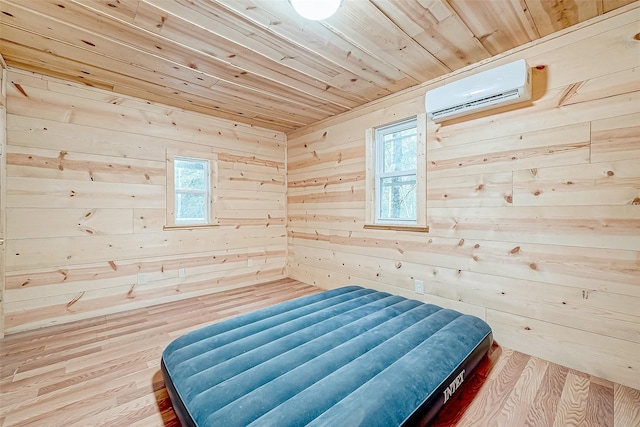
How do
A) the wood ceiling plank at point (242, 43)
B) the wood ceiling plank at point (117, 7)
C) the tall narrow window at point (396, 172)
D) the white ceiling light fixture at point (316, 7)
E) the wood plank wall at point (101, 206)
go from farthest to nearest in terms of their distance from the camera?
the tall narrow window at point (396, 172) → the wood plank wall at point (101, 206) → the wood ceiling plank at point (242, 43) → the wood ceiling plank at point (117, 7) → the white ceiling light fixture at point (316, 7)

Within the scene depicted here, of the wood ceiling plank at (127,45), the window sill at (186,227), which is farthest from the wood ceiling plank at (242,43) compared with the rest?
the window sill at (186,227)

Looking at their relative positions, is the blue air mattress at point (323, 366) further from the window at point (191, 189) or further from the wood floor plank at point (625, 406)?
the window at point (191, 189)

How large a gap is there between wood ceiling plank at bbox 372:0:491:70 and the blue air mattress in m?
2.05

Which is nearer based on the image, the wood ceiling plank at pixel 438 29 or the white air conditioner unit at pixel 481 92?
the wood ceiling plank at pixel 438 29

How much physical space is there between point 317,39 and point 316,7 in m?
0.45

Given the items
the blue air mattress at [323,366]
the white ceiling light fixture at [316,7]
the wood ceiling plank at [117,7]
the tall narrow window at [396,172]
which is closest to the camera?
the blue air mattress at [323,366]

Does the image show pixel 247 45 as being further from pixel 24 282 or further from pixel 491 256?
pixel 24 282

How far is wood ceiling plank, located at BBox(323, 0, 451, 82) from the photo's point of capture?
1765 mm

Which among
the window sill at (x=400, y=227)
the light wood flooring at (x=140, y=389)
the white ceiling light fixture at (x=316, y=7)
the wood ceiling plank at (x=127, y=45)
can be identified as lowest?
the light wood flooring at (x=140, y=389)

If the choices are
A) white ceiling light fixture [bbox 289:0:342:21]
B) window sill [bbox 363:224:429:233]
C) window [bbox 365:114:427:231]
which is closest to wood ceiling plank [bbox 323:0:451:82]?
white ceiling light fixture [bbox 289:0:342:21]

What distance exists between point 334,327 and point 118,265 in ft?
8.36

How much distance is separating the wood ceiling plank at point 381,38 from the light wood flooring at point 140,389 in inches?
92.9

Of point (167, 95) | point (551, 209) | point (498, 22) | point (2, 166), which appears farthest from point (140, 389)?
point (498, 22)

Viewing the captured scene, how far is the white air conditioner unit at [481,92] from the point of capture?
6.54 ft
